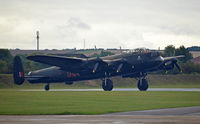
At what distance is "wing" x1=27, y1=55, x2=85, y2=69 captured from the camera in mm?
54000

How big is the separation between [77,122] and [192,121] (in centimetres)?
538

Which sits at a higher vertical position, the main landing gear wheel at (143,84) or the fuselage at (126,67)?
the fuselage at (126,67)

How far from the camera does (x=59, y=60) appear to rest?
54906mm

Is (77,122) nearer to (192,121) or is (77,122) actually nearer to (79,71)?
(192,121)

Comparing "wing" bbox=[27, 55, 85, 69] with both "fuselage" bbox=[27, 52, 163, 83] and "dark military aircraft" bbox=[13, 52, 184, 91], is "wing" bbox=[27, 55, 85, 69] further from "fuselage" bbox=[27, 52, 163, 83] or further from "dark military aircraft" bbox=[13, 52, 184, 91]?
"fuselage" bbox=[27, 52, 163, 83]

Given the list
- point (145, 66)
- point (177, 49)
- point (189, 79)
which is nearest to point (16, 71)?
point (145, 66)

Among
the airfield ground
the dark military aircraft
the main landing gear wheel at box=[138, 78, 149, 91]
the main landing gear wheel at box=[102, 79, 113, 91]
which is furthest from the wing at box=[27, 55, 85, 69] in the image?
the airfield ground

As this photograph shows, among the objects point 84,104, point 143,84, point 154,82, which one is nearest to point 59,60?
point 143,84

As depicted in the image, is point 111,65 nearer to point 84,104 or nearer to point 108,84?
point 108,84

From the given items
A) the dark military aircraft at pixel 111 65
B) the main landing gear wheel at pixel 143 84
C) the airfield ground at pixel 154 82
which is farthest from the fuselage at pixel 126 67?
the airfield ground at pixel 154 82

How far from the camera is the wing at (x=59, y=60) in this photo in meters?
54.0

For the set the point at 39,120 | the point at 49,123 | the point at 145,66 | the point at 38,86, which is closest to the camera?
the point at 49,123

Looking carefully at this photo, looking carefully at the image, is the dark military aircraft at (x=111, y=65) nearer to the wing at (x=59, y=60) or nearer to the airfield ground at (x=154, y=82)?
the wing at (x=59, y=60)

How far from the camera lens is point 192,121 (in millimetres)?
19891
